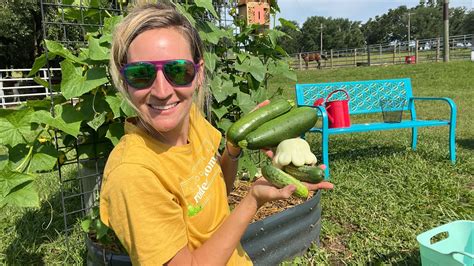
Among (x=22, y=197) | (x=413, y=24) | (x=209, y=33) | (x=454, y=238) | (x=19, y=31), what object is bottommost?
(x=454, y=238)

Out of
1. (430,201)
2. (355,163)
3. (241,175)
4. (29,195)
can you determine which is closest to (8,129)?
(29,195)

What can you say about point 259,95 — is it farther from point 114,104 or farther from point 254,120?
point 254,120

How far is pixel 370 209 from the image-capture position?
12.1 ft

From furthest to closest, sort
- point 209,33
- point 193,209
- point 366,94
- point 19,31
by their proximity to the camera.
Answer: point 19,31 < point 366,94 < point 209,33 < point 193,209

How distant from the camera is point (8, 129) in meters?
2.25

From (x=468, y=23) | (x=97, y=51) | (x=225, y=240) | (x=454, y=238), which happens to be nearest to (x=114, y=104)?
(x=97, y=51)

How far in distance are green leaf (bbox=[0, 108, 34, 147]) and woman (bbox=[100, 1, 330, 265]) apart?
1.07 meters

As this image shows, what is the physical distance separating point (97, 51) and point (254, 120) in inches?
43.6

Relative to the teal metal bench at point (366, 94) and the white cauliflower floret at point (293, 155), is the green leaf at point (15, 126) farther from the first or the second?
the teal metal bench at point (366, 94)

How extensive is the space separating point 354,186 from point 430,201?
76 cm

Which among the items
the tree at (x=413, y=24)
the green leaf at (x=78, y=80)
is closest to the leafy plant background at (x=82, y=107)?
the green leaf at (x=78, y=80)

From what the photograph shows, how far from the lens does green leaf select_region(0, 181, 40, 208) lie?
2111 mm

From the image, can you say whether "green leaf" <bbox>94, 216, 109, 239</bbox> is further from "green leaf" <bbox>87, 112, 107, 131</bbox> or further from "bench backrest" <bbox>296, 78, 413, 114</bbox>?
"bench backrest" <bbox>296, 78, 413, 114</bbox>

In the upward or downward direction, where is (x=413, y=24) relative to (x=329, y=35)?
upward
